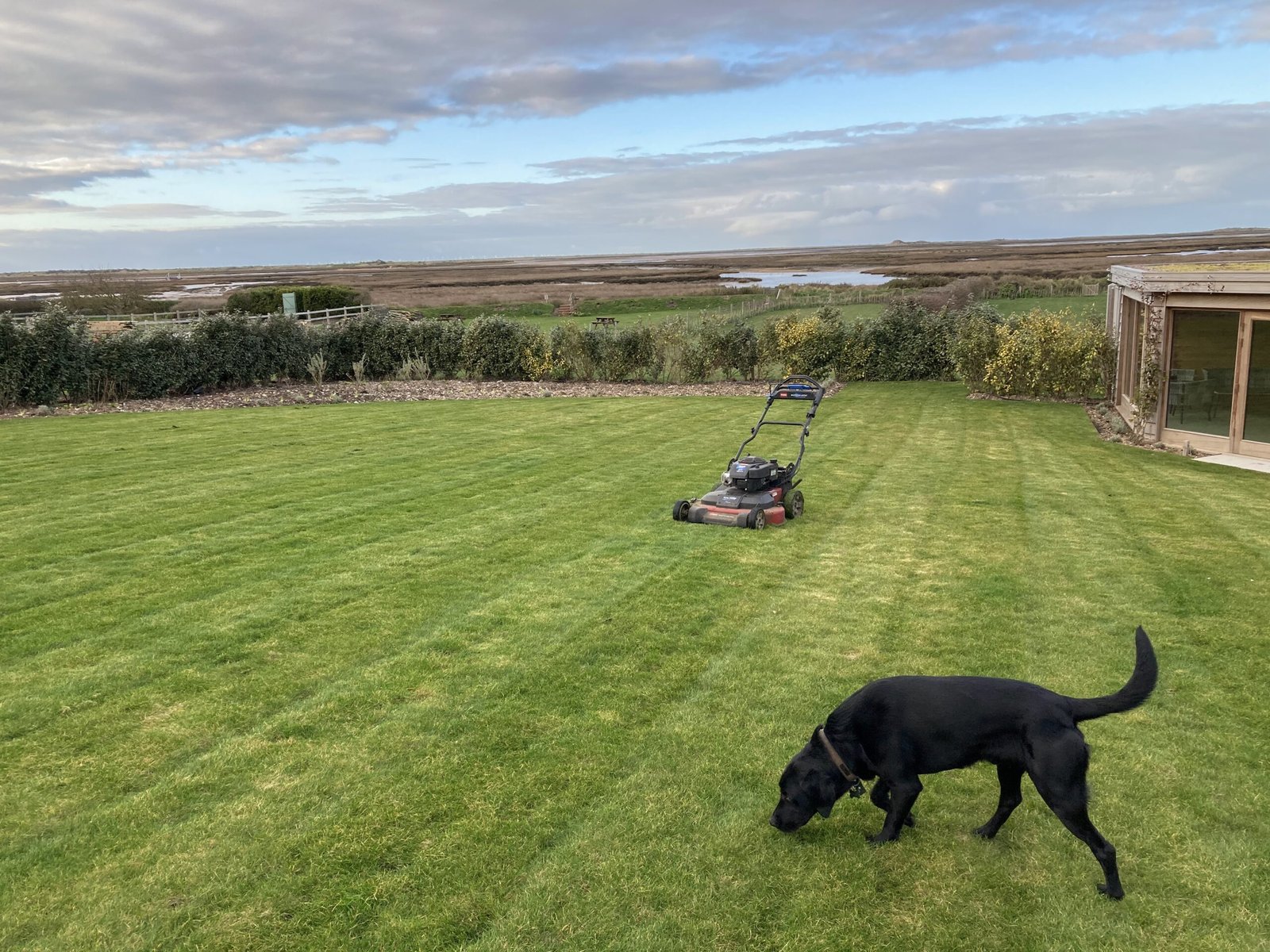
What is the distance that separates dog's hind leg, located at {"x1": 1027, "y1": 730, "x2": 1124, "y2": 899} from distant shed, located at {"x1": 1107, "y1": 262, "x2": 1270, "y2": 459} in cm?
1343

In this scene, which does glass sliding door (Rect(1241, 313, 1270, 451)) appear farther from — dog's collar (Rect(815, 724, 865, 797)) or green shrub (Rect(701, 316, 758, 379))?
dog's collar (Rect(815, 724, 865, 797))

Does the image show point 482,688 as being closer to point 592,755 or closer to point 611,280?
point 592,755

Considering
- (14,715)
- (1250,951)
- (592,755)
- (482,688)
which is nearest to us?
(1250,951)

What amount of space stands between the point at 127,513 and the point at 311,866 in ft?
25.1

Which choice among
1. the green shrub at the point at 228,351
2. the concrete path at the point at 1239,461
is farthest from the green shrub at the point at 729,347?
the concrete path at the point at 1239,461

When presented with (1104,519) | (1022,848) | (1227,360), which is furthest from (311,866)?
(1227,360)

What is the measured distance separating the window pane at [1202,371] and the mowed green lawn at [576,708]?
161 inches

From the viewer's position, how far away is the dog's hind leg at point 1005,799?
13.9 feet

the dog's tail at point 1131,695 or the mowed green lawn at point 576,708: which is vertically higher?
the dog's tail at point 1131,695

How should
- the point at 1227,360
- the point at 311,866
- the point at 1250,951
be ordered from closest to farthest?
1. the point at 1250,951
2. the point at 311,866
3. the point at 1227,360

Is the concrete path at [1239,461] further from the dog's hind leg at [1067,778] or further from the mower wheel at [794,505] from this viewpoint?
the dog's hind leg at [1067,778]

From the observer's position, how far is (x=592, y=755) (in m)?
5.13

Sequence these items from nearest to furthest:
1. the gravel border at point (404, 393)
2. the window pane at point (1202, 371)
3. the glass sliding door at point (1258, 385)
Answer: the glass sliding door at point (1258, 385)
the window pane at point (1202, 371)
the gravel border at point (404, 393)

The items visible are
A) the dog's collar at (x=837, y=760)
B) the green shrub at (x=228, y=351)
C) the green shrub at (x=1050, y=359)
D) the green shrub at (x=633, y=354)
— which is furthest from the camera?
the green shrub at (x=633, y=354)
